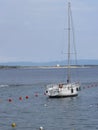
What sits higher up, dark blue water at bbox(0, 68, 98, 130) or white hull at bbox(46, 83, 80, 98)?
white hull at bbox(46, 83, 80, 98)

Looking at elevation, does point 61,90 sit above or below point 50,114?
above

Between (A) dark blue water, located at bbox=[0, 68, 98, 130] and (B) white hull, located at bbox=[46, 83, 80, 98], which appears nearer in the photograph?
(A) dark blue water, located at bbox=[0, 68, 98, 130]

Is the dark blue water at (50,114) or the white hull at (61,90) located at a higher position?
the white hull at (61,90)

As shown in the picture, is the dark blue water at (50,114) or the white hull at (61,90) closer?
the dark blue water at (50,114)

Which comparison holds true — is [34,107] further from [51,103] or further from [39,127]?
[39,127]

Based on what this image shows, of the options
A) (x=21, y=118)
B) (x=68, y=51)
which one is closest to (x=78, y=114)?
(x=21, y=118)

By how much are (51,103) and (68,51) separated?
13940mm

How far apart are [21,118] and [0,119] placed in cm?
259

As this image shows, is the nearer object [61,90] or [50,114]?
[50,114]

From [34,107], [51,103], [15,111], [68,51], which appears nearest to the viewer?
[15,111]

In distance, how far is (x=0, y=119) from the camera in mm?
64000

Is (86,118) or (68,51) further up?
(68,51)

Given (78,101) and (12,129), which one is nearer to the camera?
(12,129)

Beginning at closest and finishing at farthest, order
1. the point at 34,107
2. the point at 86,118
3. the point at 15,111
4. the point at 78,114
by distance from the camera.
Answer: the point at 86,118 < the point at 78,114 < the point at 15,111 < the point at 34,107
